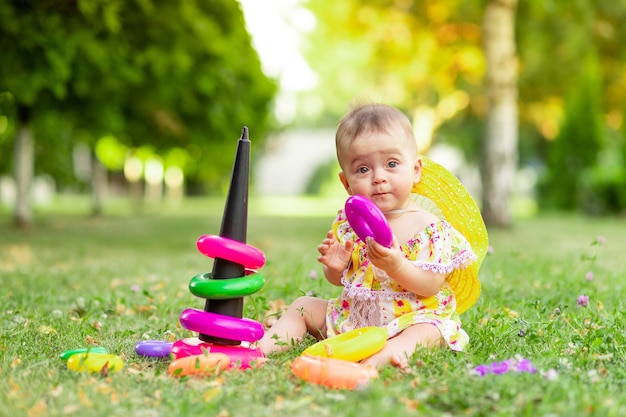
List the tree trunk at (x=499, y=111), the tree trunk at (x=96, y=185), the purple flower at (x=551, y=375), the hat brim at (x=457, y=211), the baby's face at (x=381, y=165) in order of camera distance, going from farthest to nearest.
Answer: the tree trunk at (x=96, y=185)
the tree trunk at (x=499, y=111)
the hat brim at (x=457, y=211)
the baby's face at (x=381, y=165)
the purple flower at (x=551, y=375)

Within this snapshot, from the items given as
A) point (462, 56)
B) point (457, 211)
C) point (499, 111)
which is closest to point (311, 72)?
point (462, 56)

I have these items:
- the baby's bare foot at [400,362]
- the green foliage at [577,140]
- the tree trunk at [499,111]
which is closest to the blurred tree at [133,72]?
the tree trunk at [499,111]

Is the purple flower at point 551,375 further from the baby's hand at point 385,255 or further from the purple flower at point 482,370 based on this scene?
the baby's hand at point 385,255

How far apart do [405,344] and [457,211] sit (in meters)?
0.73

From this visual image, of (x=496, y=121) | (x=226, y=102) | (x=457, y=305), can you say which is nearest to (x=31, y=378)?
(x=457, y=305)

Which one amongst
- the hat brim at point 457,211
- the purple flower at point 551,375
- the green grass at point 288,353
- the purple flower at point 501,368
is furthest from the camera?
the hat brim at point 457,211

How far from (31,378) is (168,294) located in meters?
2.13

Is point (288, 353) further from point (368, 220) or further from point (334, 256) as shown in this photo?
point (368, 220)

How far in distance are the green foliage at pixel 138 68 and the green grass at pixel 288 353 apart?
2.49m

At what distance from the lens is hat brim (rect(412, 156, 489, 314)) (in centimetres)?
329

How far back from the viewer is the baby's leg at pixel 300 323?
3201mm

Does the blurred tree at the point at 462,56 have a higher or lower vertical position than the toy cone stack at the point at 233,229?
higher

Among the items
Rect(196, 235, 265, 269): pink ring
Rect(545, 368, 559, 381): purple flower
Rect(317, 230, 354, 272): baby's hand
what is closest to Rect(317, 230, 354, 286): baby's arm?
Rect(317, 230, 354, 272): baby's hand

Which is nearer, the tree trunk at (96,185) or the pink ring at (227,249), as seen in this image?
the pink ring at (227,249)
